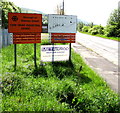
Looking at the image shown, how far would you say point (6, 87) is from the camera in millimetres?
4871

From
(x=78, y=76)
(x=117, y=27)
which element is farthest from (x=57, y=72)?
(x=117, y=27)

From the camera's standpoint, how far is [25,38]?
8164 mm

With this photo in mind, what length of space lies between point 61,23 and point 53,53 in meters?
1.46

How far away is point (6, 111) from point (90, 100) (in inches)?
73.3

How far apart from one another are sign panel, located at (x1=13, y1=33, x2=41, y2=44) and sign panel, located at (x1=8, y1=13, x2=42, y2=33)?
8.1 inches

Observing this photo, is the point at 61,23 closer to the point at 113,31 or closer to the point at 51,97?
the point at 51,97

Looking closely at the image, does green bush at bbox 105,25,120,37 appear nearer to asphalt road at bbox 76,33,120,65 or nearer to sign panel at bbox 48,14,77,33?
asphalt road at bbox 76,33,120,65

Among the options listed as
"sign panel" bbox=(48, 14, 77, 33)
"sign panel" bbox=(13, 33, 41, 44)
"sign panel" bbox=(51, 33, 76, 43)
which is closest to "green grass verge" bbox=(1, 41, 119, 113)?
"sign panel" bbox=(13, 33, 41, 44)

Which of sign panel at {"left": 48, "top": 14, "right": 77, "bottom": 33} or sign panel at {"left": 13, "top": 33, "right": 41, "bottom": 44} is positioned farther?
sign panel at {"left": 48, "top": 14, "right": 77, "bottom": 33}

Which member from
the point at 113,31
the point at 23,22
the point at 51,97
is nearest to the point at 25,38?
the point at 23,22

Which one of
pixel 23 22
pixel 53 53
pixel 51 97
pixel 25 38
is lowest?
pixel 51 97

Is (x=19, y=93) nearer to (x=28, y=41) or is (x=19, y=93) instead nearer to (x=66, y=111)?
(x=66, y=111)

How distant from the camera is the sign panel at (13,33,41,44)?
805 cm

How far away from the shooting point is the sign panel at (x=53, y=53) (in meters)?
8.63
